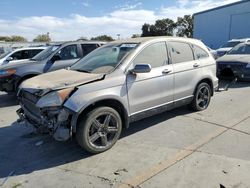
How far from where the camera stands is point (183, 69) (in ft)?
18.4

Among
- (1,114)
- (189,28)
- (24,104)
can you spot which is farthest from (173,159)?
(189,28)

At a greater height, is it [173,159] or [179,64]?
[179,64]

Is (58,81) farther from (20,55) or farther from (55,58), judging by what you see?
(20,55)

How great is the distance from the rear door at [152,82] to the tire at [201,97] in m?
0.98

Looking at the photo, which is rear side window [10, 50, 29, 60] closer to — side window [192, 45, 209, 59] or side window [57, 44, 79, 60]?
side window [57, 44, 79, 60]

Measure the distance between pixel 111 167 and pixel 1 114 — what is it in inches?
168

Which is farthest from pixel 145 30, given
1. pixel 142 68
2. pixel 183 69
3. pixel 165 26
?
pixel 142 68

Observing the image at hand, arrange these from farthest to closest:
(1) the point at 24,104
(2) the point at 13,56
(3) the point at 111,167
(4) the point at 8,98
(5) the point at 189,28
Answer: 1. (5) the point at 189,28
2. (2) the point at 13,56
3. (4) the point at 8,98
4. (1) the point at 24,104
5. (3) the point at 111,167

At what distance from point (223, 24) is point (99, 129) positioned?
3028 centimetres

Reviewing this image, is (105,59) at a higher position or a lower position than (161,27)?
lower

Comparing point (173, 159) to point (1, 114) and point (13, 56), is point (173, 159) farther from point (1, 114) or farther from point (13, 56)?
point (13, 56)

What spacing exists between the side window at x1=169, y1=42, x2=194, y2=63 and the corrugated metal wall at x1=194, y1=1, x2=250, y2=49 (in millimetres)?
24770

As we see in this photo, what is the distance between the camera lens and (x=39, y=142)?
194 inches

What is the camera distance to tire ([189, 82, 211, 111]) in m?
6.12
